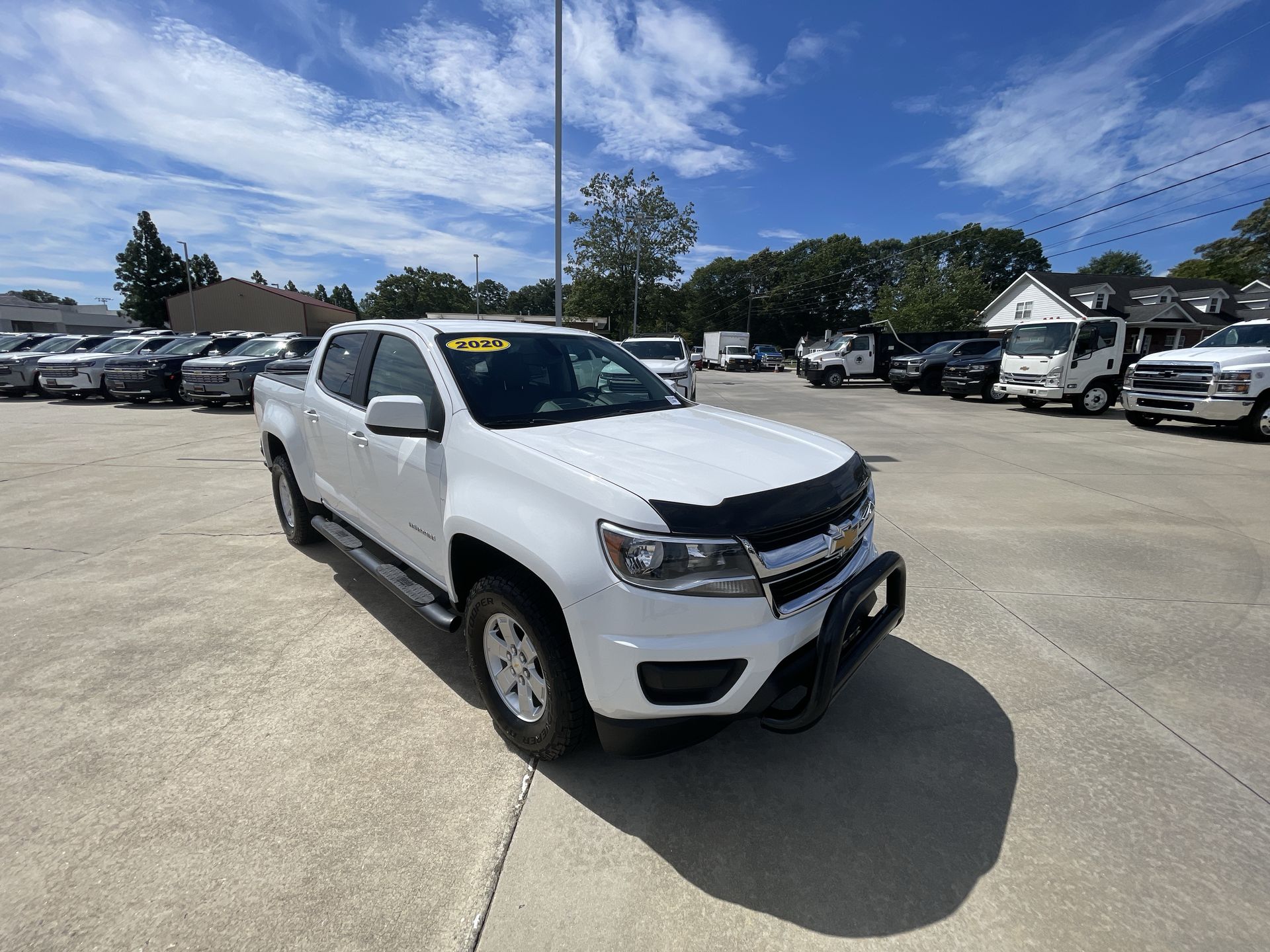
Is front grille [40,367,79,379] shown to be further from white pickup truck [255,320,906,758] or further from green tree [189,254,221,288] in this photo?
green tree [189,254,221,288]

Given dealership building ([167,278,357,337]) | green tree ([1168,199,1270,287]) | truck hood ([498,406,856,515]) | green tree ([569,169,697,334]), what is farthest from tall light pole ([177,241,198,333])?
green tree ([1168,199,1270,287])

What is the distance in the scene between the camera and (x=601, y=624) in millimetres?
1919

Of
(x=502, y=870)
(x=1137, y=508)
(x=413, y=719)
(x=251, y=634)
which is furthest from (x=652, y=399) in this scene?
(x=1137, y=508)

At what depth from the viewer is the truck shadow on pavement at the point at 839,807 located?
6.06ft

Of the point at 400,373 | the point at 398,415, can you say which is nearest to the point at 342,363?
the point at 400,373

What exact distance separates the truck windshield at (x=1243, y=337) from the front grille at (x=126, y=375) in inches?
883

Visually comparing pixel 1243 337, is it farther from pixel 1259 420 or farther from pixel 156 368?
pixel 156 368

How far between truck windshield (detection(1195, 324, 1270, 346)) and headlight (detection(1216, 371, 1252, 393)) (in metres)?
1.00

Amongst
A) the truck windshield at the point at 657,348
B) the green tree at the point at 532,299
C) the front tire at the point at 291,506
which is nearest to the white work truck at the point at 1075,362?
the truck windshield at the point at 657,348

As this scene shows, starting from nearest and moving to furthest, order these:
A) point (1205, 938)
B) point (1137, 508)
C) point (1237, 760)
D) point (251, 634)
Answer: point (1205, 938), point (1237, 760), point (251, 634), point (1137, 508)

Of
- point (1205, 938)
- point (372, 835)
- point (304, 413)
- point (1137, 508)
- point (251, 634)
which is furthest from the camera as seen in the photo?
point (1137, 508)

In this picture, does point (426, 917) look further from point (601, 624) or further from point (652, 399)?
point (652, 399)

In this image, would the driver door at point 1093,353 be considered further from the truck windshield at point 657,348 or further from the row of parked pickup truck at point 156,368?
the row of parked pickup truck at point 156,368

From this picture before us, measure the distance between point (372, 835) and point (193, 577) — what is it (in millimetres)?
3104
